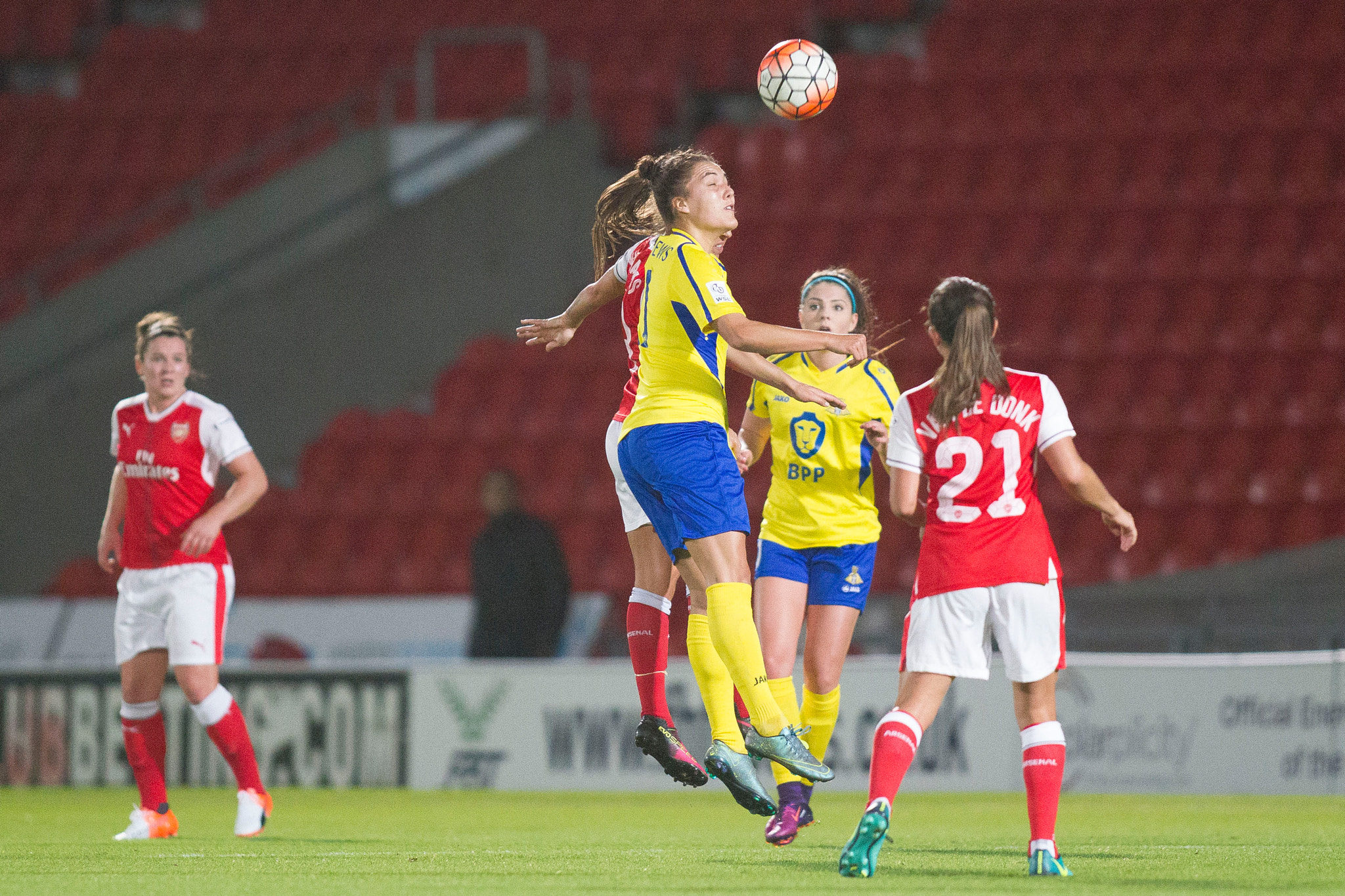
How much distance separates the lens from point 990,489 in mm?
5039

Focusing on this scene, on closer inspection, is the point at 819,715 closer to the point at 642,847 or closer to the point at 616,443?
the point at 642,847

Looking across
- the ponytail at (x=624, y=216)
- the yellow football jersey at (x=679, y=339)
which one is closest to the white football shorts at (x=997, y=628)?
the yellow football jersey at (x=679, y=339)

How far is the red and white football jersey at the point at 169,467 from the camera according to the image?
698 cm

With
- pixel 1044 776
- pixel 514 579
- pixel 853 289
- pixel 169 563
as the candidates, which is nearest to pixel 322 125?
pixel 514 579

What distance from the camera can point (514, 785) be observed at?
1062cm

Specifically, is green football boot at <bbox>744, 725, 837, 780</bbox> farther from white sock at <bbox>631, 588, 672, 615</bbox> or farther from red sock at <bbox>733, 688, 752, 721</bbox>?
white sock at <bbox>631, 588, 672, 615</bbox>

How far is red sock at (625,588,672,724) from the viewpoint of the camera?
611 centimetres

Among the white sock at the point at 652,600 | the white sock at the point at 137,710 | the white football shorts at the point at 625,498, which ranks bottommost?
the white sock at the point at 137,710

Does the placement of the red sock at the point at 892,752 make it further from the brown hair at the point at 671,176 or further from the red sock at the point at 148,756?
the red sock at the point at 148,756

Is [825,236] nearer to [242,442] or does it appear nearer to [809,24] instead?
[809,24]

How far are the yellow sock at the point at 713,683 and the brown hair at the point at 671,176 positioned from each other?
1.39 m

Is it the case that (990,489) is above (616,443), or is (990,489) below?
below

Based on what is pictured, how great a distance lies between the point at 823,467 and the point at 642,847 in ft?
5.21

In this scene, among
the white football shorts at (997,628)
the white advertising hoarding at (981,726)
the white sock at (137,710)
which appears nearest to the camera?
the white football shorts at (997,628)
